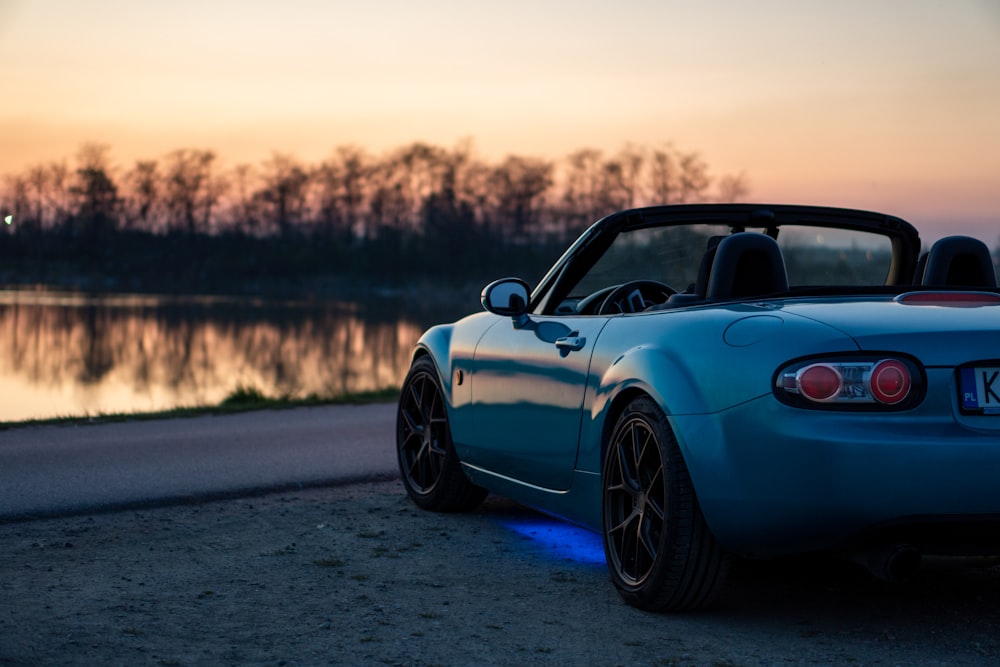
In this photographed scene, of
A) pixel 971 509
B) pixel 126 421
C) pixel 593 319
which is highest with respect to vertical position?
pixel 593 319

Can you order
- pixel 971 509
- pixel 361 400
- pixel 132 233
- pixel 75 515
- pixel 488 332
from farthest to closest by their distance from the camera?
1. pixel 132 233
2. pixel 361 400
3. pixel 75 515
4. pixel 488 332
5. pixel 971 509

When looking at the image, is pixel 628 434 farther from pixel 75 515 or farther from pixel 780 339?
pixel 75 515

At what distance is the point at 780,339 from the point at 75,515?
4135mm

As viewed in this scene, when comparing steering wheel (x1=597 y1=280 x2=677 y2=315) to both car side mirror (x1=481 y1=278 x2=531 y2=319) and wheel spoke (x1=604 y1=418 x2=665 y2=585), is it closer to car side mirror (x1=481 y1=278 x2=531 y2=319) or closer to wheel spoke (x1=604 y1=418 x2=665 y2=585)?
car side mirror (x1=481 y1=278 x2=531 y2=319)

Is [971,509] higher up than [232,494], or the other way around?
[971,509]

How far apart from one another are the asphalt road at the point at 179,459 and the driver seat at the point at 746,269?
362 centimetres

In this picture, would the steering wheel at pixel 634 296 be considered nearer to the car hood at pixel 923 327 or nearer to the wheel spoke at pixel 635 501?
the wheel spoke at pixel 635 501

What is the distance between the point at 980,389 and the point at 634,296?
225 cm

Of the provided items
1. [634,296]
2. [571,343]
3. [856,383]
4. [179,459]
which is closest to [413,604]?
[571,343]

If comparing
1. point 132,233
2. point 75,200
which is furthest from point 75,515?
point 132,233

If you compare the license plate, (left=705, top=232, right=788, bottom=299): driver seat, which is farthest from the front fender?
the license plate

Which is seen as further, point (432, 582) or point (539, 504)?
point (539, 504)

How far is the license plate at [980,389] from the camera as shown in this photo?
392 centimetres

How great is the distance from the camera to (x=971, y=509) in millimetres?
3881
